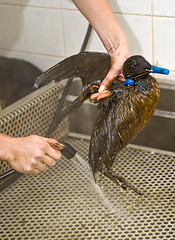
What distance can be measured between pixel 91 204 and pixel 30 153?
0.28 meters

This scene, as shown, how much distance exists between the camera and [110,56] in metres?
0.99

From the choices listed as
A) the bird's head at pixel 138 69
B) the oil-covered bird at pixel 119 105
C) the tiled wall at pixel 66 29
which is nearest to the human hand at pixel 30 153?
the oil-covered bird at pixel 119 105

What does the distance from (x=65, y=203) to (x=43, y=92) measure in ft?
1.22

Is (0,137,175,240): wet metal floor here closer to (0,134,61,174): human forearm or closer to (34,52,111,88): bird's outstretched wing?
(0,134,61,174): human forearm

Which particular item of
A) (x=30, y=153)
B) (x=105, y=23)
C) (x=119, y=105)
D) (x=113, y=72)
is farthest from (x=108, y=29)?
(x=30, y=153)

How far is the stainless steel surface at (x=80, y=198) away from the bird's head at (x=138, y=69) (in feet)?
1.09

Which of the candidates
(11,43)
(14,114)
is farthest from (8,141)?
(11,43)

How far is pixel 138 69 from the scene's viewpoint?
875mm

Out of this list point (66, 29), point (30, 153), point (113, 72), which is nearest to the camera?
point (30, 153)

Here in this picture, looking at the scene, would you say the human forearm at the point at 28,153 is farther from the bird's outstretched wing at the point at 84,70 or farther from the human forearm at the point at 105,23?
the human forearm at the point at 105,23

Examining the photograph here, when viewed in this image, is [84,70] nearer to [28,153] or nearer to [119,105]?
[119,105]

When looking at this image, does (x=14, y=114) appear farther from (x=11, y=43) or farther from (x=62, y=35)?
(x=11, y=43)

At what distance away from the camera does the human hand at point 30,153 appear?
0.85 m

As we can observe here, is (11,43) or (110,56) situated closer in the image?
(110,56)
